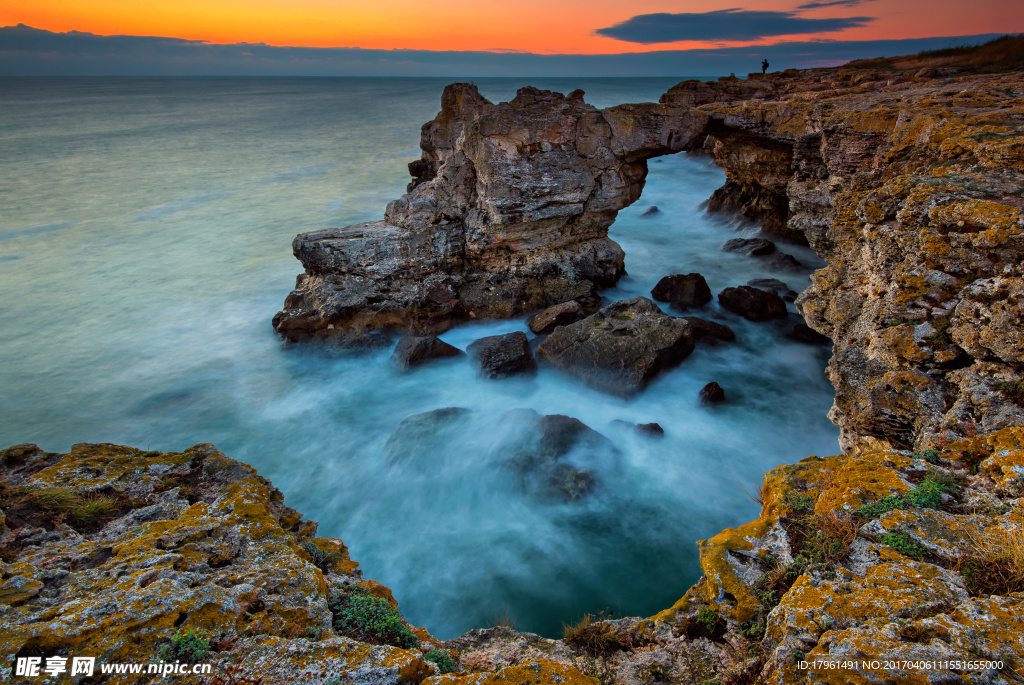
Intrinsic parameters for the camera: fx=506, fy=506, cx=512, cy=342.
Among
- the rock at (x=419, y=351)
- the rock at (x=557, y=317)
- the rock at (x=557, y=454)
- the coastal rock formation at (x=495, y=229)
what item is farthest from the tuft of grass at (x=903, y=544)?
the coastal rock formation at (x=495, y=229)

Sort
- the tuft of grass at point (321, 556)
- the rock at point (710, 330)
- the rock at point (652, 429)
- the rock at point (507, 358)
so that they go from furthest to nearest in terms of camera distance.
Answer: the rock at point (710, 330) → the rock at point (507, 358) → the rock at point (652, 429) → the tuft of grass at point (321, 556)

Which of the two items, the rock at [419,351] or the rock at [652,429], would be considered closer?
the rock at [652,429]

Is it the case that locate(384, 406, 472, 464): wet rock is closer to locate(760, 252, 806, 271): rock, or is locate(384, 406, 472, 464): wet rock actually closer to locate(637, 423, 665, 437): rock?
locate(637, 423, 665, 437): rock

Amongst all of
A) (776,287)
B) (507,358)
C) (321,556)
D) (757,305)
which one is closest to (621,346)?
(507,358)

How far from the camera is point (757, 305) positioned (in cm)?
1434

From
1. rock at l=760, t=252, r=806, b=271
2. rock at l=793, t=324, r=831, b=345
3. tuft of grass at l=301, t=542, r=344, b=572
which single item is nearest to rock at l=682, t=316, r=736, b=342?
rock at l=793, t=324, r=831, b=345

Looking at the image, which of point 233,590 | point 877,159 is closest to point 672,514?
point 233,590

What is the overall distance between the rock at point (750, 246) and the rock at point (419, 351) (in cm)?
1204

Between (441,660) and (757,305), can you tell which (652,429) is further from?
(441,660)

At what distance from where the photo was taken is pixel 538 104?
13469mm

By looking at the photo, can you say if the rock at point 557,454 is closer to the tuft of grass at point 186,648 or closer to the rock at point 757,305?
the tuft of grass at point 186,648

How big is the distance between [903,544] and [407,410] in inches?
391

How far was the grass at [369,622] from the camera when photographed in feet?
12.1

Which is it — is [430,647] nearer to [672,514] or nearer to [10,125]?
[672,514]
